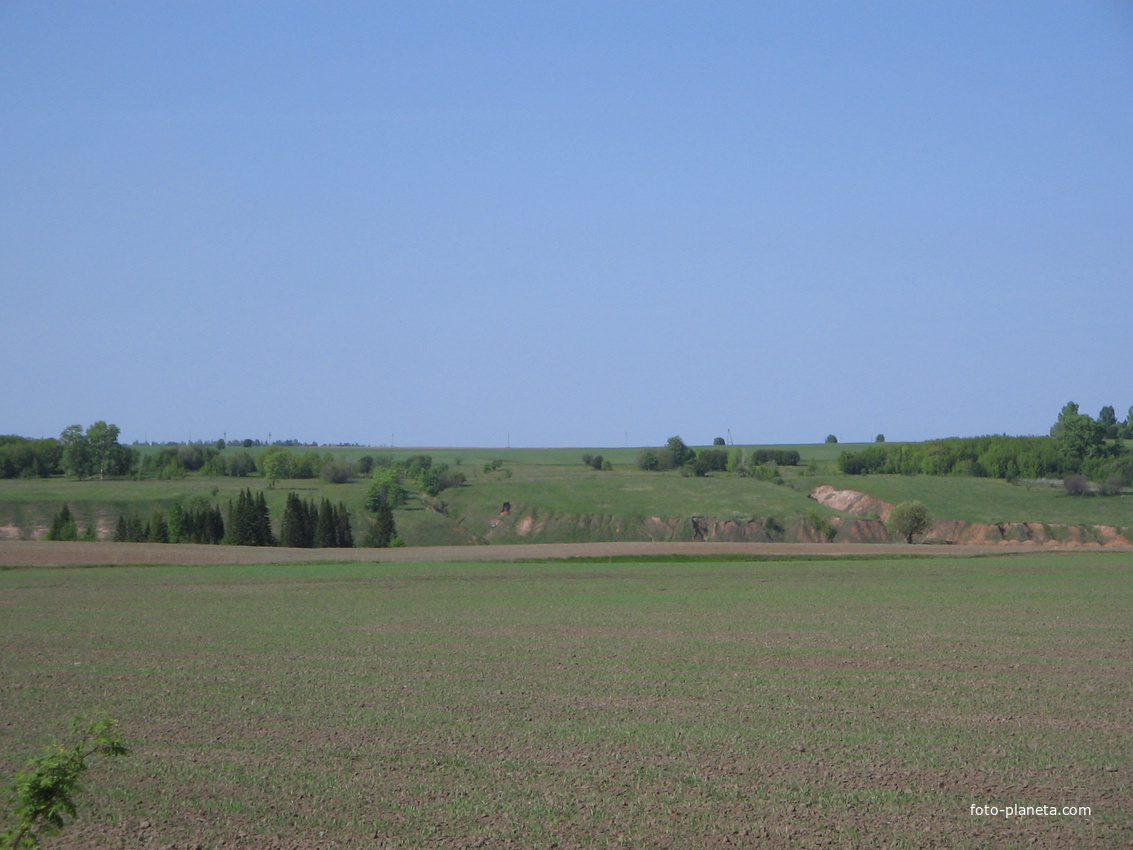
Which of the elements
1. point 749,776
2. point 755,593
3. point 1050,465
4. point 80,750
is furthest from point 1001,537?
point 80,750

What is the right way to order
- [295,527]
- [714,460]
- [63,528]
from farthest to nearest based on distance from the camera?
[714,460]
[295,527]
[63,528]

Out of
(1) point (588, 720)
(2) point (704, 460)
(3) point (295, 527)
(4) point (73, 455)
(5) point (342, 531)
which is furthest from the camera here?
(2) point (704, 460)

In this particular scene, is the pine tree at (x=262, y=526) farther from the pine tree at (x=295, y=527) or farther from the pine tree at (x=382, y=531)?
the pine tree at (x=382, y=531)

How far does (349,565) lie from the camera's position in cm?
5231

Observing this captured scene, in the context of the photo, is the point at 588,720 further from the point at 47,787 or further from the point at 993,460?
the point at 993,460

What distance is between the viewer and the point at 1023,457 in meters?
124

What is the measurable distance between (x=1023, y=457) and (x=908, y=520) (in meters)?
55.9

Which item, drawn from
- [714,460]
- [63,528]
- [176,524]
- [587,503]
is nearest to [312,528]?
[176,524]

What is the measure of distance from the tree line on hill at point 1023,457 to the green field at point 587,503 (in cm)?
807

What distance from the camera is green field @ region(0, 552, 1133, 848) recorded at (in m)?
10.6

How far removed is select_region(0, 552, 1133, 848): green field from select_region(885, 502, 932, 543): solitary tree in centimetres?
4708

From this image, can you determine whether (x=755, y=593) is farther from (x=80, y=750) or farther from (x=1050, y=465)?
(x=1050, y=465)

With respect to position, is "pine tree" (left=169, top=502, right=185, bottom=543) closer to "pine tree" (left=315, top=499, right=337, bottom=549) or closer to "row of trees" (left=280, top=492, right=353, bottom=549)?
"row of trees" (left=280, top=492, right=353, bottom=549)

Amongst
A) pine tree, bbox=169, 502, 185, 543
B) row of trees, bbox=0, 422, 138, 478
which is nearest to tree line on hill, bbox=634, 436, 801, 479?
pine tree, bbox=169, 502, 185, 543
